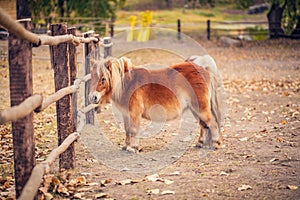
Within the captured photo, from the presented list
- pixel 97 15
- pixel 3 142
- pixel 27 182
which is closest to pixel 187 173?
pixel 27 182

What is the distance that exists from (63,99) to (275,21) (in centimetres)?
2292

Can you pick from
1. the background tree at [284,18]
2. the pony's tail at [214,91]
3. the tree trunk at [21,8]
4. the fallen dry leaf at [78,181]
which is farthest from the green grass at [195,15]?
the fallen dry leaf at [78,181]

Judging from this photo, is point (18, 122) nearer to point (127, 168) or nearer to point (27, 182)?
point (27, 182)

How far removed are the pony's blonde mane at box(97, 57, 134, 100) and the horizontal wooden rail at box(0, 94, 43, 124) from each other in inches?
91.5

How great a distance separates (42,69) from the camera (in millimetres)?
17312

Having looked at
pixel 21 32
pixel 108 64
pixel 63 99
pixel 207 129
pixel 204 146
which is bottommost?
pixel 204 146

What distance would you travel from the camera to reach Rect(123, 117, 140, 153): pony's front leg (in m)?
→ 6.93

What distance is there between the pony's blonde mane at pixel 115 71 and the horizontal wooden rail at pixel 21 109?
232 cm

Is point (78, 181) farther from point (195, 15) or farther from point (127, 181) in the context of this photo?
point (195, 15)

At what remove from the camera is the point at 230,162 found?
632 centimetres

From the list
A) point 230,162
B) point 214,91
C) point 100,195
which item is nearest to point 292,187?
point 230,162

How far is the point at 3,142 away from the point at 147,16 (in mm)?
22479

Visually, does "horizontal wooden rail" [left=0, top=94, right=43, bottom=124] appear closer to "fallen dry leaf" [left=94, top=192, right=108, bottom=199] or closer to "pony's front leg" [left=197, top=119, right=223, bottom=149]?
"fallen dry leaf" [left=94, top=192, right=108, bottom=199]

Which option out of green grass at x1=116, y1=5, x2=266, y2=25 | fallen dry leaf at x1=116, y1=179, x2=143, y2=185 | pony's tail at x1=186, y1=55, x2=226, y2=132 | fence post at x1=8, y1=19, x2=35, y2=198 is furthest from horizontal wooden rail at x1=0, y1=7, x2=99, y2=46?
green grass at x1=116, y1=5, x2=266, y2=25
